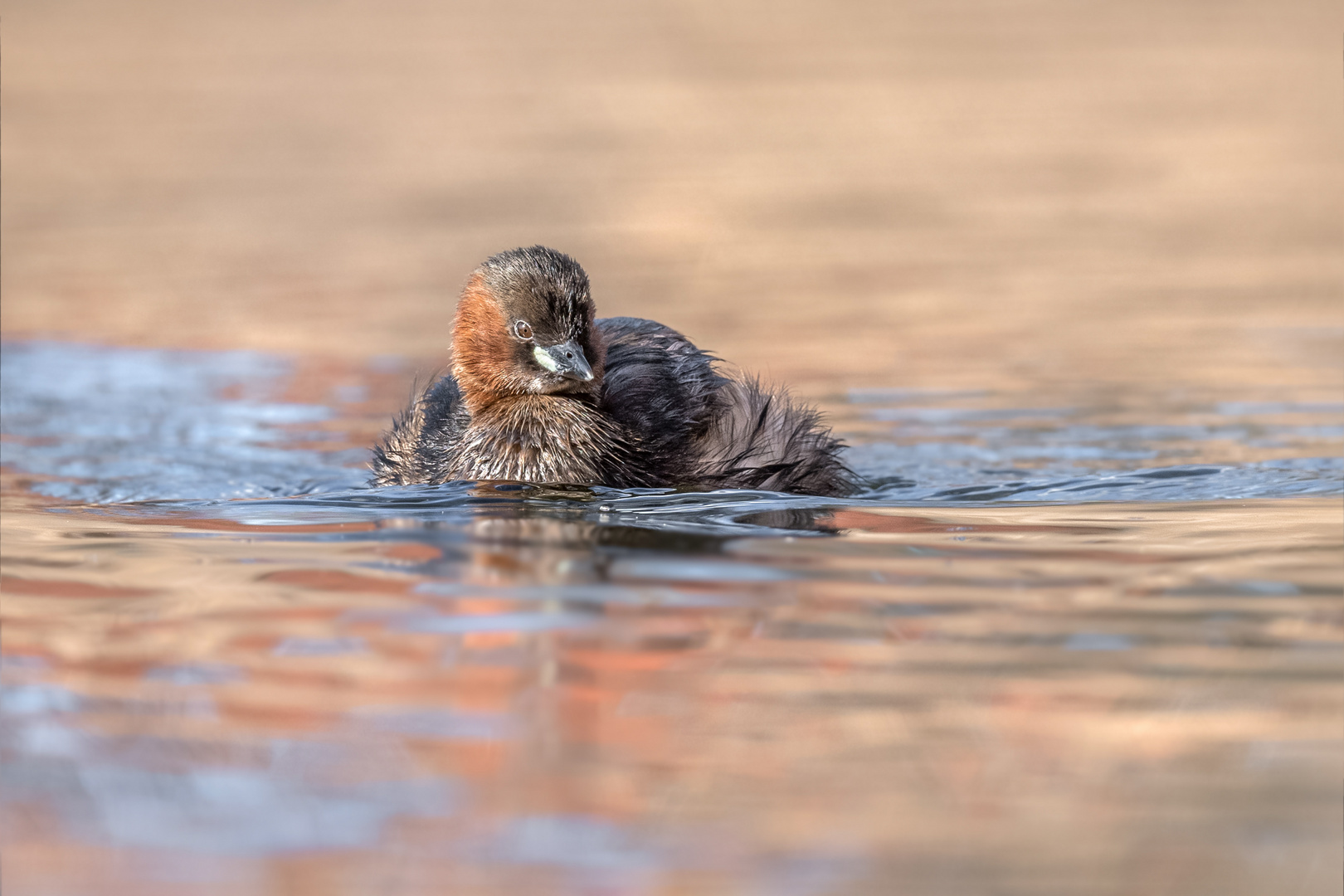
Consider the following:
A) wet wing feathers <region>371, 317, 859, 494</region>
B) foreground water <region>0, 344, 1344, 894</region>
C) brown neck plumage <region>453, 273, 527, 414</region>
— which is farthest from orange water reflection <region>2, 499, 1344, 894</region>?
brown neck plumage <region>453, 273, 527, 414</region>

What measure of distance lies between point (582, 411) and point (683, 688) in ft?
8.84

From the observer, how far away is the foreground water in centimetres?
384

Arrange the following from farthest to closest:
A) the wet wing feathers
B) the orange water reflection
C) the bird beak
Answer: the wet wing feathers
the bird beak
the orange water reflection

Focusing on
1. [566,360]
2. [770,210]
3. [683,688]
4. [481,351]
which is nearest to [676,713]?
[683,688]

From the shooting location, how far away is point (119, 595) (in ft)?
19.2

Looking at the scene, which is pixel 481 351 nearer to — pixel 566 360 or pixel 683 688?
pixel 566 360

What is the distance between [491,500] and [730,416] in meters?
1.15

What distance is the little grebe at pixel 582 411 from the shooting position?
7270 millimetres

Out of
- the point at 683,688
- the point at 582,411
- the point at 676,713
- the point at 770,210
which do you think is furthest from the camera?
the point at 770,210

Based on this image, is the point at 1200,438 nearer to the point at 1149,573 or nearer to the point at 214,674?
the point at 1149,573

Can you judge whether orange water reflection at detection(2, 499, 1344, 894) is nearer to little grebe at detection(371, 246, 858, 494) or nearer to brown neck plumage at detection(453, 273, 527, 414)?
little grebe at detection(371, 246, 858, 494)

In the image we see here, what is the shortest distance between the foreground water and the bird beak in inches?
20.0

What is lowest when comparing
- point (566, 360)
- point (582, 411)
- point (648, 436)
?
point (648, 436)

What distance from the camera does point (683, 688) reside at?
4812 millimetres
